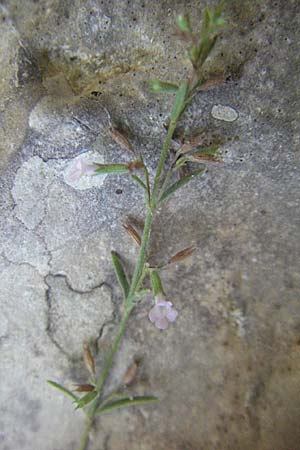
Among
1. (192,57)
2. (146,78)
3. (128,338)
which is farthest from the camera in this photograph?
(128,338)

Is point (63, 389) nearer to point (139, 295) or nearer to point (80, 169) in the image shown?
point (139, 295)

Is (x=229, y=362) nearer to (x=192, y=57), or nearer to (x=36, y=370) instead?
(x=36, y=370)

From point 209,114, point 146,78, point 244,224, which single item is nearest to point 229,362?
point 244,224

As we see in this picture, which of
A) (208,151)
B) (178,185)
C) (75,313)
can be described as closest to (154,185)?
(178,185)

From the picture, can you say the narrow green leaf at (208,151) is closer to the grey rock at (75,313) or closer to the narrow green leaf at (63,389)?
the grey rock at (75,313)

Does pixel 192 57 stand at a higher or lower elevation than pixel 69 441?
higher

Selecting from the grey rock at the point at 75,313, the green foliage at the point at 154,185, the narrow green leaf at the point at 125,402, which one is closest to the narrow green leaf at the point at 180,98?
the green foliage at the point at 154,185

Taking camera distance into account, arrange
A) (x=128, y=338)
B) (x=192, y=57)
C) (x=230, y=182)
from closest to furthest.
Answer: (x=192, y=57) < (x=230, y=182) < (x=128, y=338)

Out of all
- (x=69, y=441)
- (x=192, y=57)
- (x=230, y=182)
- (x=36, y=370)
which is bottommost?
(x=69, y=441)

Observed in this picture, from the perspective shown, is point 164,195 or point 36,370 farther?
point 36,370
